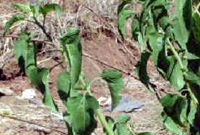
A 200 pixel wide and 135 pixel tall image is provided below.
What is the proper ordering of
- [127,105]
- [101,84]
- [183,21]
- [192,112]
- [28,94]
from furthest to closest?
[101,84] < [28,94] < [127,105] < [192,112] < [183,21]

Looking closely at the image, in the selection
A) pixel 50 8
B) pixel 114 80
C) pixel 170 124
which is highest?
pixel 50 8

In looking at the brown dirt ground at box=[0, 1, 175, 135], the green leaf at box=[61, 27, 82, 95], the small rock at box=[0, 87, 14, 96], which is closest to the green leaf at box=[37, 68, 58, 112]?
the green leaf at box=[61, 27, 82, 95]

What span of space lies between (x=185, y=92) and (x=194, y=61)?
0.12m

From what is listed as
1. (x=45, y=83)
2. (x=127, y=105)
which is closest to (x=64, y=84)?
(x=45, y=83)

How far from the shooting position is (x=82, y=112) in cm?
219

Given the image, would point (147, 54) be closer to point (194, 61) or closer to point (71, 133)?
point (194, 61)

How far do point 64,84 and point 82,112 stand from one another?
0.11 m

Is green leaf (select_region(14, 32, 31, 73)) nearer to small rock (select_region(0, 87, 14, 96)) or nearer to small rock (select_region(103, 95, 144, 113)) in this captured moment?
small rock (select_region(103, 95, 144, 113))

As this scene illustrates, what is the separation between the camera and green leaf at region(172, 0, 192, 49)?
2133 mm

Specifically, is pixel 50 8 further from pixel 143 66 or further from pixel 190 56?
pixel 190 56

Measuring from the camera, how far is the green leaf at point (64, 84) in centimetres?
223

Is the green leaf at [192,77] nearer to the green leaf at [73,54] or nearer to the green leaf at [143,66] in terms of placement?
the green leaf at [143,66]

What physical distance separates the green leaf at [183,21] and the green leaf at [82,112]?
1.14 ft

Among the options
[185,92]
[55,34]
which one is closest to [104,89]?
[55,34]
